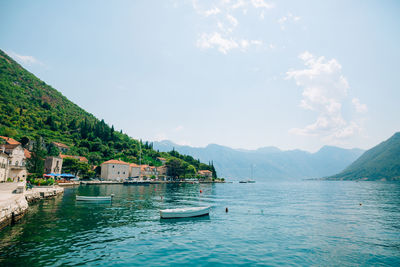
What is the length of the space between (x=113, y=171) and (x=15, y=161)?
6222cm

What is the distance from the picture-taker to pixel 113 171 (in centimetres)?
13312

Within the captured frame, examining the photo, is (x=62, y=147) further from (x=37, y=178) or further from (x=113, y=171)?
(x=37, y=178)

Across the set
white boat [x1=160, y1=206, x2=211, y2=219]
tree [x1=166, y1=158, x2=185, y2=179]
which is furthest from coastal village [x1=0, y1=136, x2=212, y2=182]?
white boat [x1=160, y1=206, x2=211, y2=219]

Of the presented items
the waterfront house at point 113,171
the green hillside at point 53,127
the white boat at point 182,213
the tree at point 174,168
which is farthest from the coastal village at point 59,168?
the white boat at point 182,213

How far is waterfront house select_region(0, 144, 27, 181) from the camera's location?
196 feet

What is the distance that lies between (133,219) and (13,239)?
14.1 m

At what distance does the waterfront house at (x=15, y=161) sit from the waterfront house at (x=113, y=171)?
53291 millimetres

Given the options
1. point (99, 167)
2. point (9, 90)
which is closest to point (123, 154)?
point (99, 167)

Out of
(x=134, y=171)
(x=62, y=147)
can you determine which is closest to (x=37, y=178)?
(x=62, y=147)

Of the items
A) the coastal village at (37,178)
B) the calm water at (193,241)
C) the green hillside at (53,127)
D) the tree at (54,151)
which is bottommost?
the calm water at (193,241)

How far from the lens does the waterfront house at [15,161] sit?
59.6 meters

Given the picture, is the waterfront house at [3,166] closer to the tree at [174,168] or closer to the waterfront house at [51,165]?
the waterfront house at [51,165]

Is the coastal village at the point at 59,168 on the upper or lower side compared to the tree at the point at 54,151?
lower

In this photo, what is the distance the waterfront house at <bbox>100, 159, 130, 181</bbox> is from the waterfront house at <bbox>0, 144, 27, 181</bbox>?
5329 centimetres
